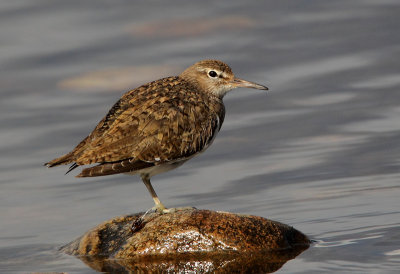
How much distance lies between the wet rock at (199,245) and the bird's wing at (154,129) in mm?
812

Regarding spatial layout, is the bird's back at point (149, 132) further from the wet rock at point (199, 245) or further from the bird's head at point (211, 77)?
the wet rock at point (199, 245)

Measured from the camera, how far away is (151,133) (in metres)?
11.0

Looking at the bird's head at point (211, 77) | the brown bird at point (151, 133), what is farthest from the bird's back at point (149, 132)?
the bird's head at point (211, 77)

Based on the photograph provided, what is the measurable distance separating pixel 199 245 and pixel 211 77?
292 cm

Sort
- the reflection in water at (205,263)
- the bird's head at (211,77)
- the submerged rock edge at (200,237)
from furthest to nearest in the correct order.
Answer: the bird's head at (211,77) < the submerged rock edge at (200,237) < the reflection in water at (205,263)

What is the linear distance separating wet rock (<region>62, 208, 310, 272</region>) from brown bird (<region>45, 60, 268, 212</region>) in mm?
694

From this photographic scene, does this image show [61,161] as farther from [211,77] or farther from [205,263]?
[211,77]

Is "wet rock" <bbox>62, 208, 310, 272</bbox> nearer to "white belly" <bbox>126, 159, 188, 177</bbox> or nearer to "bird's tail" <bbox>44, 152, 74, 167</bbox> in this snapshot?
"white belly" <bbox>126, 159, 188, 177</bbox>

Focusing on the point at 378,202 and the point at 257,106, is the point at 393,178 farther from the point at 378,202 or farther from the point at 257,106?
the point at 257,106

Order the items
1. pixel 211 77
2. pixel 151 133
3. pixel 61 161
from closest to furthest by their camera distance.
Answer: pixel 61 161 < pixel 151 133 < pixel 211 77

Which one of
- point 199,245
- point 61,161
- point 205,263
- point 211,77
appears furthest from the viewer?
point 211,77

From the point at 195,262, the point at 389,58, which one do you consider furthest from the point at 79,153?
the point at 389,58

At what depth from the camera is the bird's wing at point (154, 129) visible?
10.8m

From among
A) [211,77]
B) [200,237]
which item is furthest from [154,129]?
[211,77]
